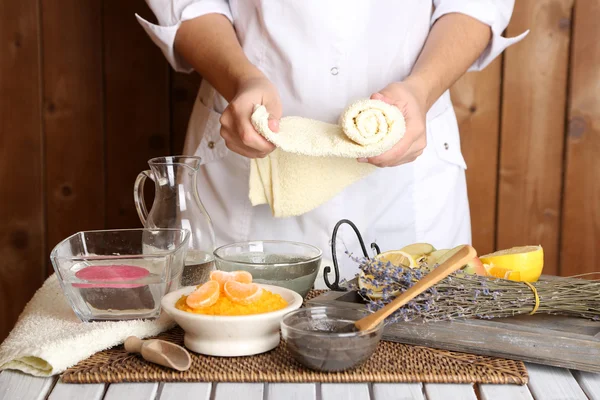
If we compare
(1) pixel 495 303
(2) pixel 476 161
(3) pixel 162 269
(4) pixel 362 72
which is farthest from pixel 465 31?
(3) pixel 162 269

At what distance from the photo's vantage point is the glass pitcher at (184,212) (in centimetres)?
96

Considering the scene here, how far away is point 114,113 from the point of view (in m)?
1.80

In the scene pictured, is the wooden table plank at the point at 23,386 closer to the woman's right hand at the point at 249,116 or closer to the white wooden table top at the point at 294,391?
the white wooden table top at the point at 294,391

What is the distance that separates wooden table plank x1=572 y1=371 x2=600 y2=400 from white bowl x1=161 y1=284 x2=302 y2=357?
1.05 ft

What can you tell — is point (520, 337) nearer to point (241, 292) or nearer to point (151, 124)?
point (241, 292)

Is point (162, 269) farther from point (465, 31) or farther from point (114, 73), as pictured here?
point (114, 73)

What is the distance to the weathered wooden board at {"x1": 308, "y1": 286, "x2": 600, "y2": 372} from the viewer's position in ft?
2.50

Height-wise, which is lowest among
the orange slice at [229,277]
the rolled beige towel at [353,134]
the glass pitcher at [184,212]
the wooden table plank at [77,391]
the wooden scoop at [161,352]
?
the wooden table plank at [77,391]

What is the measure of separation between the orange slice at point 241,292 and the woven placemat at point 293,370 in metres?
0.07

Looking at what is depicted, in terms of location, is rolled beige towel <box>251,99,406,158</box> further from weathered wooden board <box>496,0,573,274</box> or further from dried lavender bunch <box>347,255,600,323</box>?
weathered wooden board <box>496,0,573,274</box>

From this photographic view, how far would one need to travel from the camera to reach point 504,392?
72 centimetres

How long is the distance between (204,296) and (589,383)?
43 centimetres

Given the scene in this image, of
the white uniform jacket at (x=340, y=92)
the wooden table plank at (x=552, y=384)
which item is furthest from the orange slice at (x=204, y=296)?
the white uniform jacket at (x=340, y=92)

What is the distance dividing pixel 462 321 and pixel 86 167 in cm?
128
